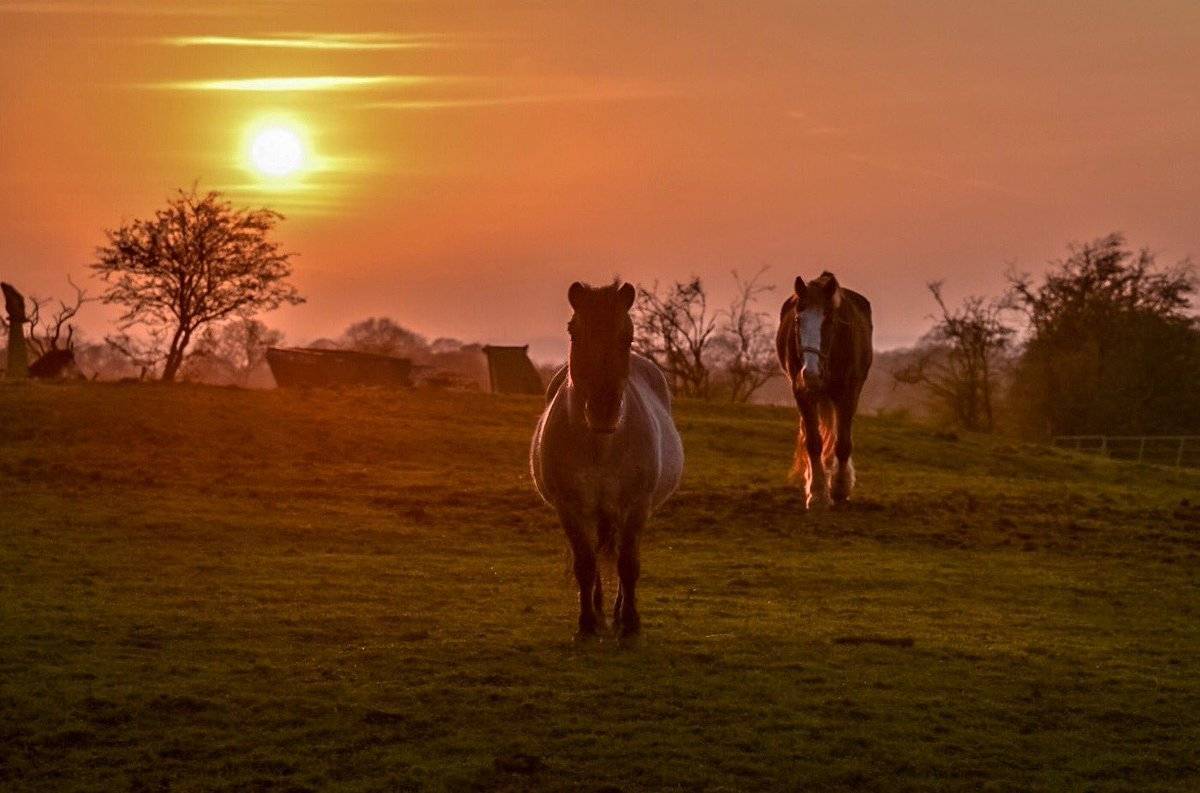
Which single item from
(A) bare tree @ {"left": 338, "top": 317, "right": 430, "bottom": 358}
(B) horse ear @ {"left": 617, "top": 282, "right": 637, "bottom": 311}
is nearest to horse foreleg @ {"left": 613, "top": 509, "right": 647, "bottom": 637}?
(B) horse ear @ {"left": 617, "top": 282, "right": 637, "bottom": 311}

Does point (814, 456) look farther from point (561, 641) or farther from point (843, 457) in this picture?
point (561, 641)

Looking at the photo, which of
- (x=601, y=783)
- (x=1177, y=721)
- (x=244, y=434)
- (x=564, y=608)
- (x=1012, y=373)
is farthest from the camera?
(x=1012, y=373)

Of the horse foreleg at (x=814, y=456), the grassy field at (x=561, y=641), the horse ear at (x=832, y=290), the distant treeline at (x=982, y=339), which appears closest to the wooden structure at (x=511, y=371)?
the distant treeline at (x=982, y=339)

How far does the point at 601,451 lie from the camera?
8.92 metres

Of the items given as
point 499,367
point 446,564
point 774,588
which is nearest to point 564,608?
point 774,588

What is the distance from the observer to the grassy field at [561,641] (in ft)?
22.2

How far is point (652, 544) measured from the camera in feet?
56.5

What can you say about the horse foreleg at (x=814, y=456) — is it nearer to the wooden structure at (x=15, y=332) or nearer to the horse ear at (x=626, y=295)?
the horse ear at (x=626, y=295)

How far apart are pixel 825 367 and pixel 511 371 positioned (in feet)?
169

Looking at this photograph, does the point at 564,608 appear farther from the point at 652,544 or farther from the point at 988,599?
the point at 652,544

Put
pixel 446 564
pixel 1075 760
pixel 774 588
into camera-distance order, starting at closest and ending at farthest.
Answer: pixel 1075 760
pixel 774 588
pixel 446 564

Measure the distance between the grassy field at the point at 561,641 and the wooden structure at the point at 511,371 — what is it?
131 feet

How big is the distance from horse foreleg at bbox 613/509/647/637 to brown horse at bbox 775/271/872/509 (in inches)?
190

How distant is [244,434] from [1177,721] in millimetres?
24104
